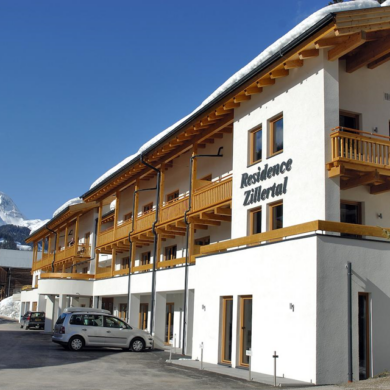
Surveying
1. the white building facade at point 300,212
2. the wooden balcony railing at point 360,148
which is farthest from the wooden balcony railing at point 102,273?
the wooden balcony railing at point 360,148

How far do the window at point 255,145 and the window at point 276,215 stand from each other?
6.80 ft

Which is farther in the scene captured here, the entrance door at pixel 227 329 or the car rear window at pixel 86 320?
the car rear window at pixel 86 320

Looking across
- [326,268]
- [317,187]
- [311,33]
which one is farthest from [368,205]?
[311,33]

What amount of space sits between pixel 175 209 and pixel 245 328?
35.7 ft

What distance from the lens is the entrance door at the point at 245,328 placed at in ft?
61.0

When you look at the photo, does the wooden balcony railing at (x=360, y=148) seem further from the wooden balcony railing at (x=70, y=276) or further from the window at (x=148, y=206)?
the wooden balcony railing at (x=70, y=276)

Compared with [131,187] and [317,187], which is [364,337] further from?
[131,187]

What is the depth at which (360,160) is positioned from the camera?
1791cm

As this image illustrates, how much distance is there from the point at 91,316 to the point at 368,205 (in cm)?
1324

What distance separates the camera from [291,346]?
1603cm

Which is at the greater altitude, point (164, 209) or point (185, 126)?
point (185, 126)

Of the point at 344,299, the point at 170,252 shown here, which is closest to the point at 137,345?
the point at 170,252

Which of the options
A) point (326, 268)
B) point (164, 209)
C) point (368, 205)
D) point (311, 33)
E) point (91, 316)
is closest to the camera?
point (326, 268)

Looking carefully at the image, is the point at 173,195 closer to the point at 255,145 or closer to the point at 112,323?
the point at 112,323
